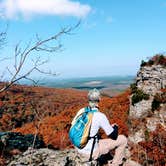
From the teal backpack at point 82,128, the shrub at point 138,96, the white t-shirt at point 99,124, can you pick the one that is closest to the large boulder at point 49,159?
the teal backpack at point 82,128

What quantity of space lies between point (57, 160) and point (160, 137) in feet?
47.8

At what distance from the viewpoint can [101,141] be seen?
8242 mm

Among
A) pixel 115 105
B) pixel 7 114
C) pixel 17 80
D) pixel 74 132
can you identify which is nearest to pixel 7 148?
pixel 17 80

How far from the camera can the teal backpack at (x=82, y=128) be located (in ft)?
25.3

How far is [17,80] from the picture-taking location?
13.8m

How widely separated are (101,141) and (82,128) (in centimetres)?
72

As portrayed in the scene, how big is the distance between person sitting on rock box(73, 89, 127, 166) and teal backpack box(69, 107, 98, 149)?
Result: 0.09 m

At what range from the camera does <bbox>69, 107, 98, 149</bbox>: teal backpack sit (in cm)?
773

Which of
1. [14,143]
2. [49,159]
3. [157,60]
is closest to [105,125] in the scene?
[49,159]

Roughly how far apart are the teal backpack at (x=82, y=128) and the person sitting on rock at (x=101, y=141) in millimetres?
89

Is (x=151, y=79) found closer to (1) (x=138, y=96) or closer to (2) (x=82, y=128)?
(1) (x=138, y=96)

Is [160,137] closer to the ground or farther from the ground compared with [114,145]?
closer to the ground

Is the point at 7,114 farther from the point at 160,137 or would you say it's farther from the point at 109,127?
the point at 109,127

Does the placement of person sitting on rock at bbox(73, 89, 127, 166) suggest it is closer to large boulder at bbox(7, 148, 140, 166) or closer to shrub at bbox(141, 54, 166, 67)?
large boulder at bbox(7, 148, 140, 166)
